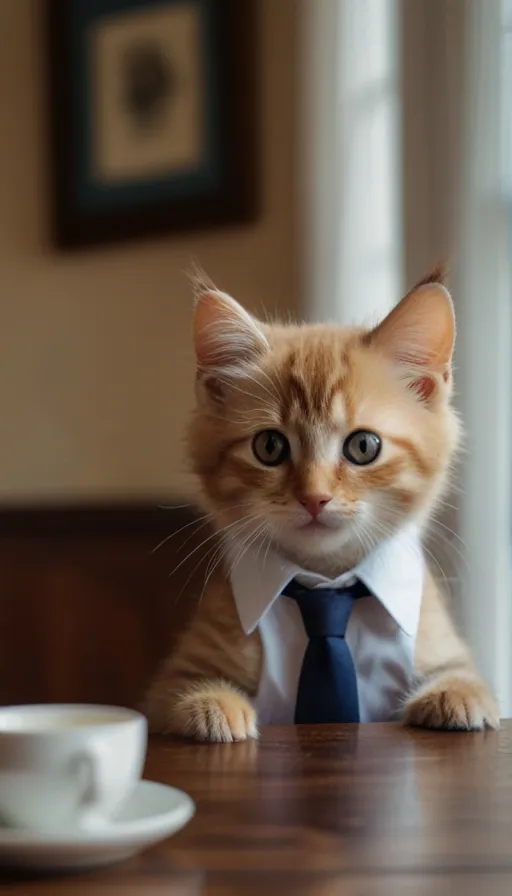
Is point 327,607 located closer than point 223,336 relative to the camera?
Yes

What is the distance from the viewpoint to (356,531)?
104cm

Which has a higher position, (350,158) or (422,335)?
(350,158)

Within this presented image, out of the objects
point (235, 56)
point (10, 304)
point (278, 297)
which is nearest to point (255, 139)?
point (235, 56)

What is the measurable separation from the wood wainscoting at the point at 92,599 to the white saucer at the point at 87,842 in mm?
1230

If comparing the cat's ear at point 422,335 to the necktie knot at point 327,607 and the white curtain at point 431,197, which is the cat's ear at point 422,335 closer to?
the necktie knot at point 327,607

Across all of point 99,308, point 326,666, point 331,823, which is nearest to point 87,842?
point 331,823

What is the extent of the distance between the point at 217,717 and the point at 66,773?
42 centimetres

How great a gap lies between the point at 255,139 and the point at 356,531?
45.2 inches

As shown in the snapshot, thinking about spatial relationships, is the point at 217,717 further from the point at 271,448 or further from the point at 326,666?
the point at 271,448

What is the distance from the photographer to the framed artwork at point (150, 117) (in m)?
1.94

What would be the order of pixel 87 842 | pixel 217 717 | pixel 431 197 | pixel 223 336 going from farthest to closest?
1. pixel 431 197
2. pixel 223 336
3. pixel 217 717
4. pixel 87 842

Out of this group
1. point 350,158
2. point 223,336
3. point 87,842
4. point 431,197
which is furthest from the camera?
point 350,158

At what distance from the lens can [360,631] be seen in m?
1.03

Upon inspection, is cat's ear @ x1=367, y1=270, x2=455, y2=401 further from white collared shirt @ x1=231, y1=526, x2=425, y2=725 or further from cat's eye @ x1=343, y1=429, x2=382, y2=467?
white collared shirt @ x1=231, y1=526, x2=425, y2=725
